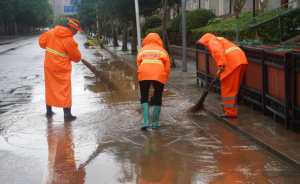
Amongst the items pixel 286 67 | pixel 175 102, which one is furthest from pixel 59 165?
pixel 175 102

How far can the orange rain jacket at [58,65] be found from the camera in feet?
26.5

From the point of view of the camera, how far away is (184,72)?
51.0 feet

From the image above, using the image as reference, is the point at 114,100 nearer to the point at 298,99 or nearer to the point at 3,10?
the point at 298,99

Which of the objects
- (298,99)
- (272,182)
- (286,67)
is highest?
→ (286,67)

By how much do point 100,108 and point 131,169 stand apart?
13.6ft

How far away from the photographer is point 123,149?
19.6ft

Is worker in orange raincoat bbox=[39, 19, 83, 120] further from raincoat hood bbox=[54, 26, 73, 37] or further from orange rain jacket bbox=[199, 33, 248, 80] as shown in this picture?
orange rain jacket bbox=[199, 33, 248, 80]

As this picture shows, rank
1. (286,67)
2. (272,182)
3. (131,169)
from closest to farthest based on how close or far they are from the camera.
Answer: (272,182), (131,169), (286,67)

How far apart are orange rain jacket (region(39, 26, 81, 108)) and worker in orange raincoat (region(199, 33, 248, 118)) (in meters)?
2.81

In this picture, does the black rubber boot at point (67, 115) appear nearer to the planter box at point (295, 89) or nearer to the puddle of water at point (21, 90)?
the planter box at point (295, 89)

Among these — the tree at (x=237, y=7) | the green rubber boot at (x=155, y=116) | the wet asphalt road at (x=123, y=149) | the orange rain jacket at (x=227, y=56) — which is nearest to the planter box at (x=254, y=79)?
the orange rain jacket at (x=227, y=56)

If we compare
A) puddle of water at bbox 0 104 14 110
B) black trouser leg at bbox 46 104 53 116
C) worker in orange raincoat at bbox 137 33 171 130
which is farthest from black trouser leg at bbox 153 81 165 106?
puddle of water at bbox 0 104 14 110

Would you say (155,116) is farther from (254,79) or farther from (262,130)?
(254,79)

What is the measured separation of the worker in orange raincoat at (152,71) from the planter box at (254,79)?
6.22 feet
